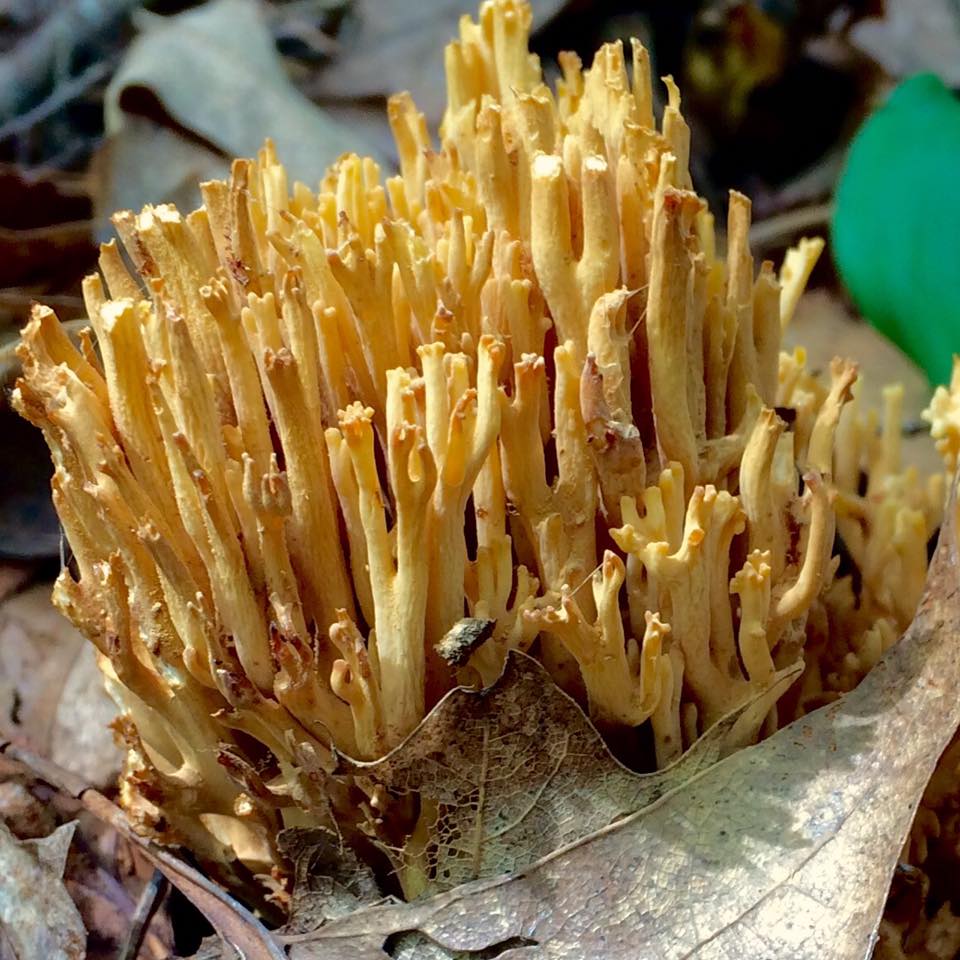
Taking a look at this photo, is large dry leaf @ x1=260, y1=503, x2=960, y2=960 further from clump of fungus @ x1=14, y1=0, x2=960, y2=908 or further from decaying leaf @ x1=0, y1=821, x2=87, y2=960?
decaying leaf @ x1=0, y1=821, x2=87, y2=960

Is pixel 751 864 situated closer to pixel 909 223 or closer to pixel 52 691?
pixel 52 691

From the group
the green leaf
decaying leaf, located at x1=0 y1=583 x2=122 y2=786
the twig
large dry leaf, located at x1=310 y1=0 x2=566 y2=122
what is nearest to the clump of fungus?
the twig

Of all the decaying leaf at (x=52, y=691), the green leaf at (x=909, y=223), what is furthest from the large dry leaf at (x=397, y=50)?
the decaying leaf at (x=52, y=691)

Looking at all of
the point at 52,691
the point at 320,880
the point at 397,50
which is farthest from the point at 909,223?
the point at 52,691

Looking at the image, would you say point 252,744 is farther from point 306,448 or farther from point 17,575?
point 17,575

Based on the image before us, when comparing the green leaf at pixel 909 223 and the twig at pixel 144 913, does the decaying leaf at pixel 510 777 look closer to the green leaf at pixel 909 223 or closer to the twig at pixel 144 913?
the twig at pixel 144 913

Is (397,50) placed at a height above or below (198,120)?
below

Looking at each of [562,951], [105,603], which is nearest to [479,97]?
[105,603]
